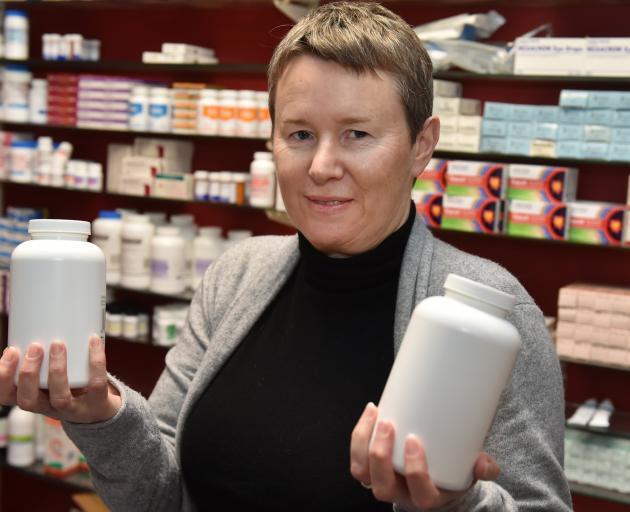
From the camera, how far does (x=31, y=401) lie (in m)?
1.09

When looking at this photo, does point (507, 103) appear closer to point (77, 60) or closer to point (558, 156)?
point (558, 156)

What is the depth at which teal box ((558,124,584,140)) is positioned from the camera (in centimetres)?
275

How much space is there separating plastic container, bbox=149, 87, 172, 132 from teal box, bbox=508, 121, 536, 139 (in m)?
1.43

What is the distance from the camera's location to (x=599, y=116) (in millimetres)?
2709

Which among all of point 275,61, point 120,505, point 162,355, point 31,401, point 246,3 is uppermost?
point 246,3

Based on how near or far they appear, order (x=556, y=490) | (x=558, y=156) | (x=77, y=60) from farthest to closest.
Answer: (x=77, y=60) < (x=558, y=156) < (x=556, y=490)

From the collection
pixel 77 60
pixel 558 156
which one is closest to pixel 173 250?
pixel 77 60

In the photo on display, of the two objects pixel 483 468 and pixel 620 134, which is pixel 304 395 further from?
pixel 620 134

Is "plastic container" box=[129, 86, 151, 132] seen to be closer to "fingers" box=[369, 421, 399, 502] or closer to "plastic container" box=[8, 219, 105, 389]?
"plastic container" box=[8, 219, 105, 389]

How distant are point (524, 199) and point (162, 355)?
1945 millimetres

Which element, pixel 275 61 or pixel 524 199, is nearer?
pixel 275 61

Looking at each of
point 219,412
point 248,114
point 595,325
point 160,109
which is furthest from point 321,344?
point 160,109

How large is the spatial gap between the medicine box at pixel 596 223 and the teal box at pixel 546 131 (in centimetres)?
23

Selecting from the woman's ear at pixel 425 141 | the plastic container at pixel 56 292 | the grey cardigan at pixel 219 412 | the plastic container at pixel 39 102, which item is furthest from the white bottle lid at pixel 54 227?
the plastic container at pixel 39 102
